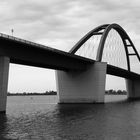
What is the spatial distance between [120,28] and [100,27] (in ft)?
38.2

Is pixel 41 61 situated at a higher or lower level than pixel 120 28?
lower

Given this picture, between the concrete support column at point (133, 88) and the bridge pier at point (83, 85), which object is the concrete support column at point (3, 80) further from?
the concrete support column at point (133, 88)

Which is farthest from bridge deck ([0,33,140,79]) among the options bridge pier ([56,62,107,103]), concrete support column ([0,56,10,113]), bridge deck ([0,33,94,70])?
bridge pier ([56,62,107,103])

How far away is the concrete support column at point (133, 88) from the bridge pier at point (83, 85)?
60889 mm

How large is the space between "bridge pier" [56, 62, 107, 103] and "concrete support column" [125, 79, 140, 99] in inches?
2397

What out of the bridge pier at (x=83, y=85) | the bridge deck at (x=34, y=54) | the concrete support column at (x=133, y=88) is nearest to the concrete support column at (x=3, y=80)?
the bridge deck at (x=34, y=54)

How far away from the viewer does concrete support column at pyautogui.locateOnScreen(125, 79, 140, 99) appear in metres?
139

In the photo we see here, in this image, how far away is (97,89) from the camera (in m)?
79.1

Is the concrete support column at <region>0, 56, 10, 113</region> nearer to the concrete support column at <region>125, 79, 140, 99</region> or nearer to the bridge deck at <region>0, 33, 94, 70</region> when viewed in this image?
the bridge deck at <region>0, 33, 94, 70</region>

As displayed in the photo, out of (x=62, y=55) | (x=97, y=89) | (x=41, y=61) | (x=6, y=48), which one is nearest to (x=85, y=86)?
(x=97, y=89)

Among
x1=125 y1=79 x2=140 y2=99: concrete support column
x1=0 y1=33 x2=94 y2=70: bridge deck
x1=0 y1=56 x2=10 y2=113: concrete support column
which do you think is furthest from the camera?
x1=125 y1=79 x2=140 y2=99: concrete support column

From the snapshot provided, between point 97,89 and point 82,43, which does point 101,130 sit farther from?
point 82,43

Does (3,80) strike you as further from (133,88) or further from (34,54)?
(133,88)

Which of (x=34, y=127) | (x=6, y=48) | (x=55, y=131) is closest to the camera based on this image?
(x=55, y=131)
